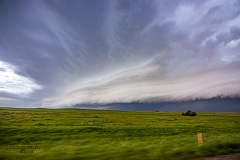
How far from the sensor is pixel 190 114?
120 meters

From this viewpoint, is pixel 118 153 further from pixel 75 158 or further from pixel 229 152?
pixel 229 152

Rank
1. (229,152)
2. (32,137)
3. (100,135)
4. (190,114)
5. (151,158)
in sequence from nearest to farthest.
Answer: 1. (151,158)
2. (229,152)
3. (32,137)
4. (100,135)
5. (190,114)

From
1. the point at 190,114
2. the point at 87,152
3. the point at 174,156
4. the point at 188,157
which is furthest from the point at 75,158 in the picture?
the point at 190,114

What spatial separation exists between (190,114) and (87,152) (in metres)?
119

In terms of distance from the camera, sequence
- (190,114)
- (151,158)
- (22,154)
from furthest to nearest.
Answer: (190,114) < (22,154) < (151,158)

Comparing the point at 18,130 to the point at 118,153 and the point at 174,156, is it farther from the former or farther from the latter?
the point at 174,156

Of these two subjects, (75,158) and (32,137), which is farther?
(32,137)

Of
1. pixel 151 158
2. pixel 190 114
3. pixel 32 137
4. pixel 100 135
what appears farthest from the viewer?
pixel 190 114

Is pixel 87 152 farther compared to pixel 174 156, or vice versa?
pixel 87 152

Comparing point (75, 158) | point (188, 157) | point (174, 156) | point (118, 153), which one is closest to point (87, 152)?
point (75, 158)

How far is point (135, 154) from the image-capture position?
15.5 metres

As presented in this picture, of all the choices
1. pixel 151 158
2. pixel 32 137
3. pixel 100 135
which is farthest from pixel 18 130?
pixel 151 158

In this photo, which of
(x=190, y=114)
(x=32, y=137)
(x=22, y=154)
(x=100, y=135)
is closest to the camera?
(x=22, y=154)

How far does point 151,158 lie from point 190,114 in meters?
118
